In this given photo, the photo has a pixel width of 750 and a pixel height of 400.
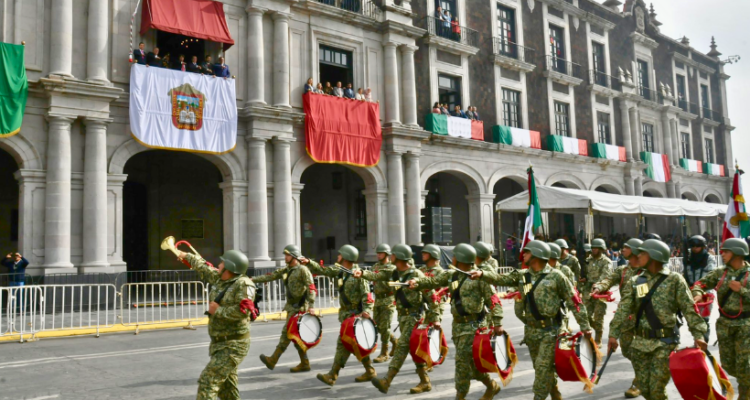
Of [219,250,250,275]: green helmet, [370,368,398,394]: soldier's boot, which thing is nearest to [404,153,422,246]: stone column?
[370,368,398,394]: soldier's boot

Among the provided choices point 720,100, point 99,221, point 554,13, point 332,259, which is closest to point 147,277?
point 99,221

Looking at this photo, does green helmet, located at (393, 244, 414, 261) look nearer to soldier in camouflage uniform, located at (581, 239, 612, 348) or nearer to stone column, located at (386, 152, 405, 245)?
soldier in camouflage uniform, located at (581, 239, 612, 348)

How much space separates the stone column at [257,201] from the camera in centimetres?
1912

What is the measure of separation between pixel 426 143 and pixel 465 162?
2.22 m

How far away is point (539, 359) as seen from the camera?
6.42 m

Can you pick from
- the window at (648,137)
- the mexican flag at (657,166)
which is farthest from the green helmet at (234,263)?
the window at (648,137)

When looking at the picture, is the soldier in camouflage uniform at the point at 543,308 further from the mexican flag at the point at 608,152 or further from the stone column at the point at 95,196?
the mexican flag at the point at 608,152

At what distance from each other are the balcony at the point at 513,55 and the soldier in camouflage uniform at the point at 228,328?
23.2 metres

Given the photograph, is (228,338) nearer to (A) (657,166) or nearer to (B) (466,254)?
(B) (466,254)

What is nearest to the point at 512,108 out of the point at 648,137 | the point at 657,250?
the point at 648,137

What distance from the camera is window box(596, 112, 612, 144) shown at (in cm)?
3262

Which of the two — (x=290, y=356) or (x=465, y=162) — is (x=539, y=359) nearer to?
(x=290, y=356)

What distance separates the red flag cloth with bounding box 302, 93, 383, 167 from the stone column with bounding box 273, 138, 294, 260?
1.00 metres

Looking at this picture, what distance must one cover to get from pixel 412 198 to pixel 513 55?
31.4 feet
